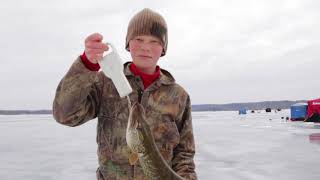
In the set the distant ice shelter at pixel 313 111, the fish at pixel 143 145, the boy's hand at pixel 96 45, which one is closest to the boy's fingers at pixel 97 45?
the boy's hand at pixel 96 45

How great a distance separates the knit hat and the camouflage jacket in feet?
0.86

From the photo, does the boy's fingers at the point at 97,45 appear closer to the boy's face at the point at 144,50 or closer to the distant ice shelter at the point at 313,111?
the boy's face at the point at 144,50

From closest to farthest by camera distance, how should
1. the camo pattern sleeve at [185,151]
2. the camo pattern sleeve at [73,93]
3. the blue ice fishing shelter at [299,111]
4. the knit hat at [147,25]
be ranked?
the camo pattern sleeve at [73,93] < the knit hat at [147,25] < the camo pattern sleeve at [185,151] < the blue ice fishing shelter at [299,111]

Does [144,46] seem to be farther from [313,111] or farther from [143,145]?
[313,111]

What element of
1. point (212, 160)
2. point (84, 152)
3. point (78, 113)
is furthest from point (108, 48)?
point (84, 152)

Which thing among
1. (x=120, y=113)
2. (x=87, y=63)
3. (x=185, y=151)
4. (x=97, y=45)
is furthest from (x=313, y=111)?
(x=97, y=45)

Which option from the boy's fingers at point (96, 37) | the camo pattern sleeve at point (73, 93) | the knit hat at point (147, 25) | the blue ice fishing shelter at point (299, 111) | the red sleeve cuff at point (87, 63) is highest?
the knit hat at point (147, 25)

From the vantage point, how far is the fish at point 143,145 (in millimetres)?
1931

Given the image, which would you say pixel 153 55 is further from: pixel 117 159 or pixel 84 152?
pixel 84 152

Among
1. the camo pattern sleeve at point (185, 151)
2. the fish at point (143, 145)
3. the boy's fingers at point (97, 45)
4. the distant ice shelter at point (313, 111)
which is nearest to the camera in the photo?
the fish at point (143, 145)

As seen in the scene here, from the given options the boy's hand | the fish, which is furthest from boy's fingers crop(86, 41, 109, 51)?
the fish

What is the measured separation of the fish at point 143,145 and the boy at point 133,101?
23.0 inches

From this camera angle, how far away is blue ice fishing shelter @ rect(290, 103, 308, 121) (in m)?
33.3

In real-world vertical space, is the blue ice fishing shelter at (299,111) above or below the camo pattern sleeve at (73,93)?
below
